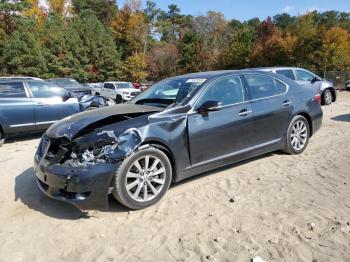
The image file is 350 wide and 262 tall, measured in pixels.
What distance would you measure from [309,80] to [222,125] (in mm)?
10196

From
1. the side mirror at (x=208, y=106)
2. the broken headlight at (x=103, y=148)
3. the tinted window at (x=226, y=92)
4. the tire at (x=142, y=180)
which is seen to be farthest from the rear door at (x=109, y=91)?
the broken headlight at (x=103, y=148)

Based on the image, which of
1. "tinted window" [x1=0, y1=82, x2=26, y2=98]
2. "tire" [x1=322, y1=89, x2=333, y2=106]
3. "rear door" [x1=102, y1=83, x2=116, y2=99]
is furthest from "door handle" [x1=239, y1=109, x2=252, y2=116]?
"rear door" [x1=102, y1=83, x2=116, y2=99]

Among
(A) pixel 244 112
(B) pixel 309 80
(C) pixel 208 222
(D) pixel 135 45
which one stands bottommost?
(C) pixel 208 222

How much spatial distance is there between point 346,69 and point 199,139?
1246 inches

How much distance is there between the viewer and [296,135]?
665 centimetres

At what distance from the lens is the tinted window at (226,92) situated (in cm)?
534

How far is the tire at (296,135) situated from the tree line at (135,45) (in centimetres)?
2815

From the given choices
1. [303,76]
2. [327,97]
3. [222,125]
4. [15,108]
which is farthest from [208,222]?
[327,97]

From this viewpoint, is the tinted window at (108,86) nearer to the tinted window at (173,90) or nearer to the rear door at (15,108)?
the rear door at (15,108)

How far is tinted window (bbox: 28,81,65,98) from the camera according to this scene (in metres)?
9.47

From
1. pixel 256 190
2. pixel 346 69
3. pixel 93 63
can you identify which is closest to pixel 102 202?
pixel 256 190

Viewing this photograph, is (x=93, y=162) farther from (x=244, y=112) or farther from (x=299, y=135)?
(x=299, y=135)

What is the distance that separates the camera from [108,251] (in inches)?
143

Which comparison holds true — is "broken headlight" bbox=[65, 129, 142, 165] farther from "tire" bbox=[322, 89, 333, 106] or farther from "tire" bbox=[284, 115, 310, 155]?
"tire" bbox=[322, 89, 333, 106]
